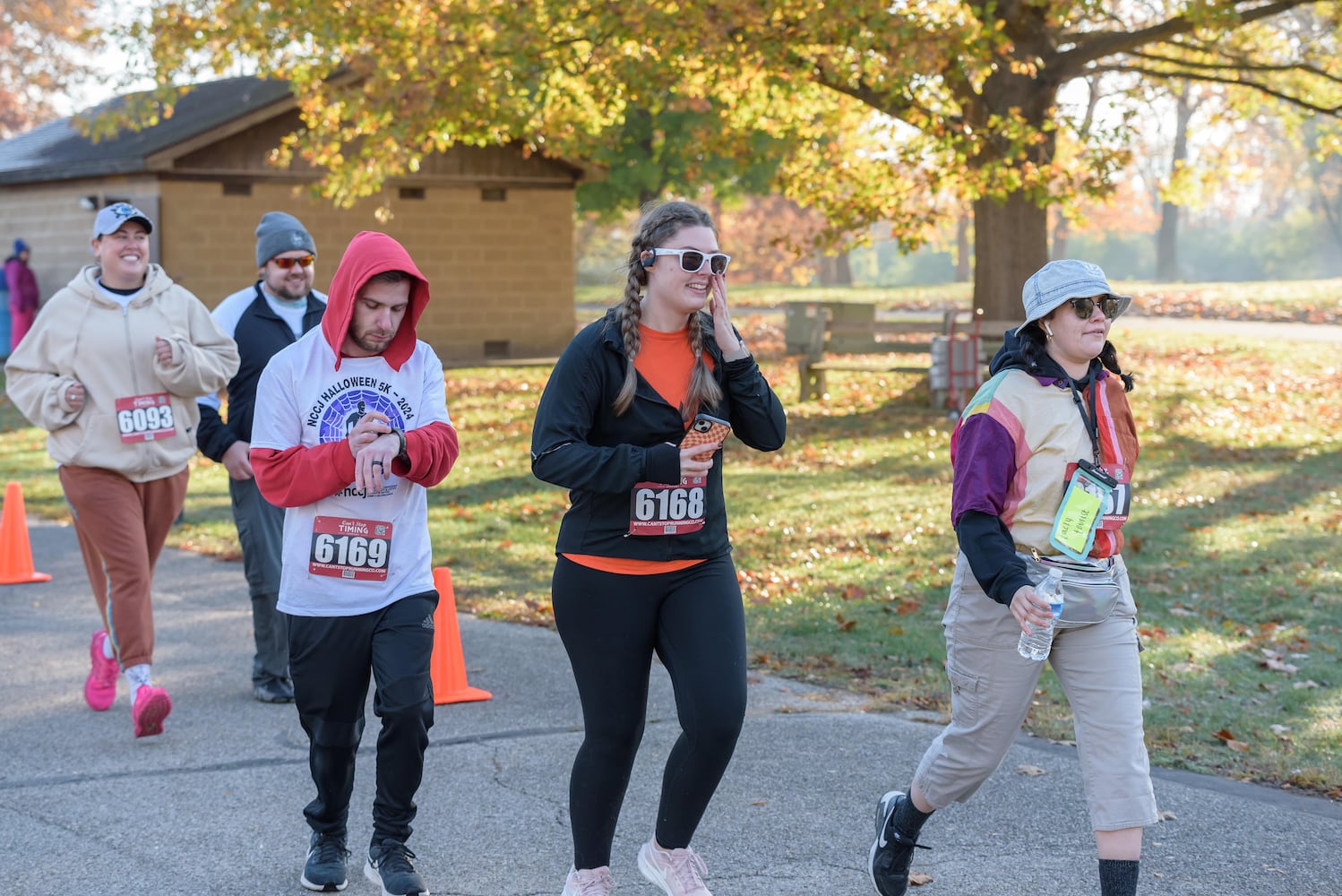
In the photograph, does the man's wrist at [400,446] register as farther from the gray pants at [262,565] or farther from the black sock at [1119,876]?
the gray pants at [262,565]

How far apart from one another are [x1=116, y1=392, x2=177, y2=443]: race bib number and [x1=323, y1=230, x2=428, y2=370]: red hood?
87.2 inches

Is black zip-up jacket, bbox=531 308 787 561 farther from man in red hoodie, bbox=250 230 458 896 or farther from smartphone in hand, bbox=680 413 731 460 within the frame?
man in red hoodie, bbox=250 230 458 896

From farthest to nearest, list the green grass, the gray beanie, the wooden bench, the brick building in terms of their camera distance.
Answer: the brick building < the wooden bench < the green grass < the gray beanie

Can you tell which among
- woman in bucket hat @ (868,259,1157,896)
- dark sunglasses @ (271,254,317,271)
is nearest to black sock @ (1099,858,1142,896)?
woman in bucket hat @ (868,259,1157,896)

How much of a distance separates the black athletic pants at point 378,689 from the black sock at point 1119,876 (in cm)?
196

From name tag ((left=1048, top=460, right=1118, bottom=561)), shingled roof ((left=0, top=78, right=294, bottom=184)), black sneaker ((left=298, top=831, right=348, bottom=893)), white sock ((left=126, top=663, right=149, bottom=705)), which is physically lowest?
black sneaker ((left=298, top=831, right=348, bottom=893))

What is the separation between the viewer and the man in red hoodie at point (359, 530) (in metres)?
4.42

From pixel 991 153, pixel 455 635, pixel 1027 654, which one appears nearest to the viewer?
pixel 1027 654

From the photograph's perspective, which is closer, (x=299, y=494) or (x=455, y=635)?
(x=299, y=494)

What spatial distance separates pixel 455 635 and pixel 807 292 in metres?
43.7

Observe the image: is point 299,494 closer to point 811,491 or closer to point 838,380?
point 811,491

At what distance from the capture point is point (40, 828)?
525cm

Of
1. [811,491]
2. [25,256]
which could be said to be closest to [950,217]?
[811,491]

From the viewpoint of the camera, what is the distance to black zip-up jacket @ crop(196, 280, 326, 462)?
674cm
